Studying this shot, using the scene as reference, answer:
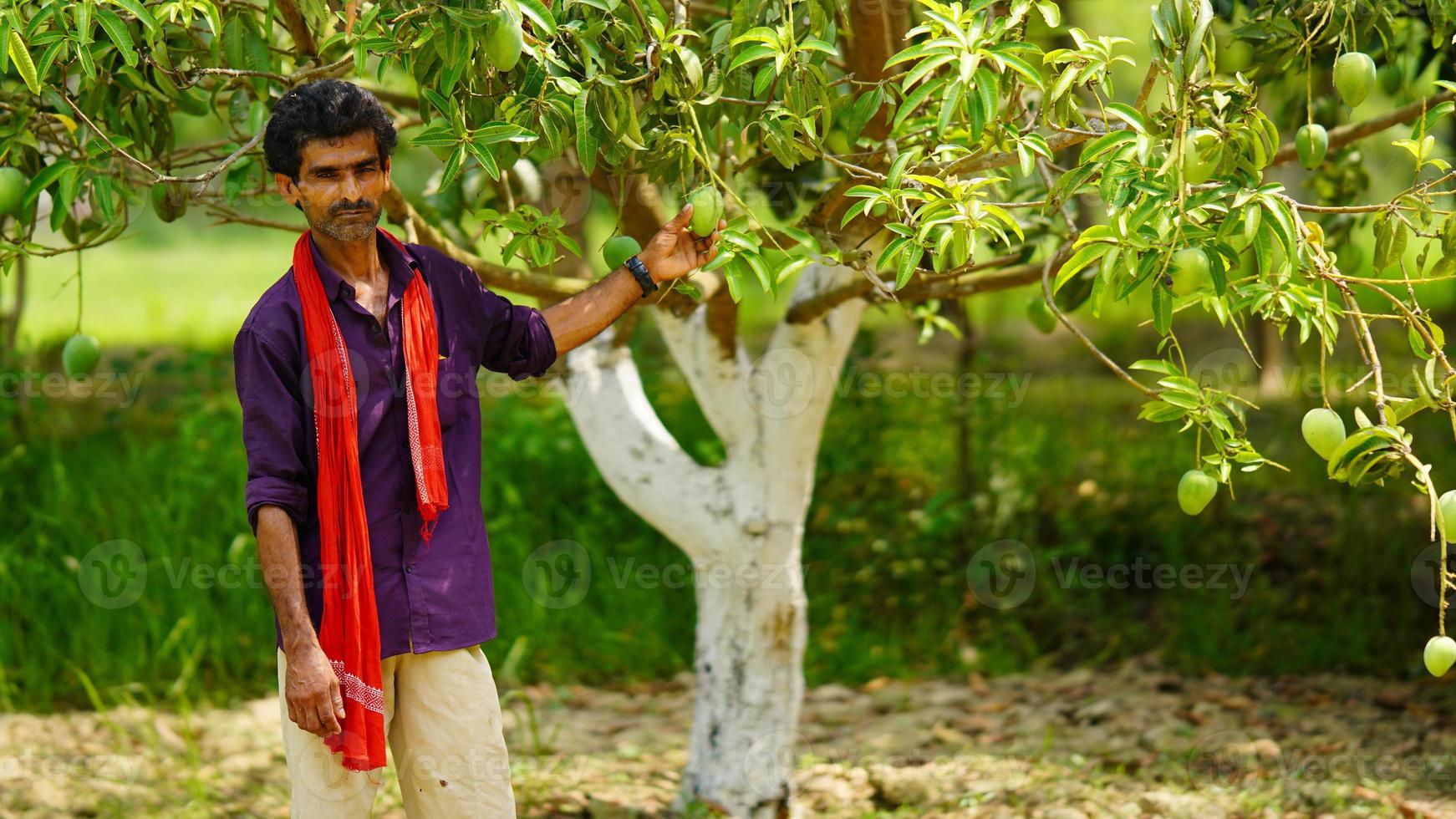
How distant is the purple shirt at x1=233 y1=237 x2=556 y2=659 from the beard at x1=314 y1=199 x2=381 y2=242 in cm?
5

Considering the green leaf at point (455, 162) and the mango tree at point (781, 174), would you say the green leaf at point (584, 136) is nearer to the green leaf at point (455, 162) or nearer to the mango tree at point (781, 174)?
the mango tree at point (781, 174)

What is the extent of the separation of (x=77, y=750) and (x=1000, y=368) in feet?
10.1

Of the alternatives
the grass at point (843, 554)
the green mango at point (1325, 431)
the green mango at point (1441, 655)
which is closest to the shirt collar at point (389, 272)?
the green mango at point (1325, 431)

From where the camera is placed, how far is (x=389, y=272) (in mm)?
1989

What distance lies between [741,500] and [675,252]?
0.85m

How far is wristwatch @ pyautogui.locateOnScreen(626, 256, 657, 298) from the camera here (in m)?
2.12

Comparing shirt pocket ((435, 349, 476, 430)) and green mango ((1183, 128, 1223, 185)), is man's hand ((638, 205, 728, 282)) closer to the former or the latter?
shirt pocket ((435, 349, 476, 430))

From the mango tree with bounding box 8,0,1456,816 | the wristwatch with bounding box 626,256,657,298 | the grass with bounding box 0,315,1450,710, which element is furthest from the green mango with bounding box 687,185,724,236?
the grass with bounding box 0,315,1450,710

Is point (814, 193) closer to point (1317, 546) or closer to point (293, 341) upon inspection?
point (293, 341)

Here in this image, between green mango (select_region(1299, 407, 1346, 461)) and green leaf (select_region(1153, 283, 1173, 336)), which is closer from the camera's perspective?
green leaf (select_region(1153, 283, 1173, 336))

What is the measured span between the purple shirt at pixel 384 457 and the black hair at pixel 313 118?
15 centimetres

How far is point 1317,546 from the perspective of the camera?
417 centimetres

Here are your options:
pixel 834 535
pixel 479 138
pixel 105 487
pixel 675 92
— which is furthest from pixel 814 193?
pixel 105 487

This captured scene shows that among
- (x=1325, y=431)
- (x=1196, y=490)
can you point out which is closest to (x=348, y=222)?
(x=1196, y=490)
